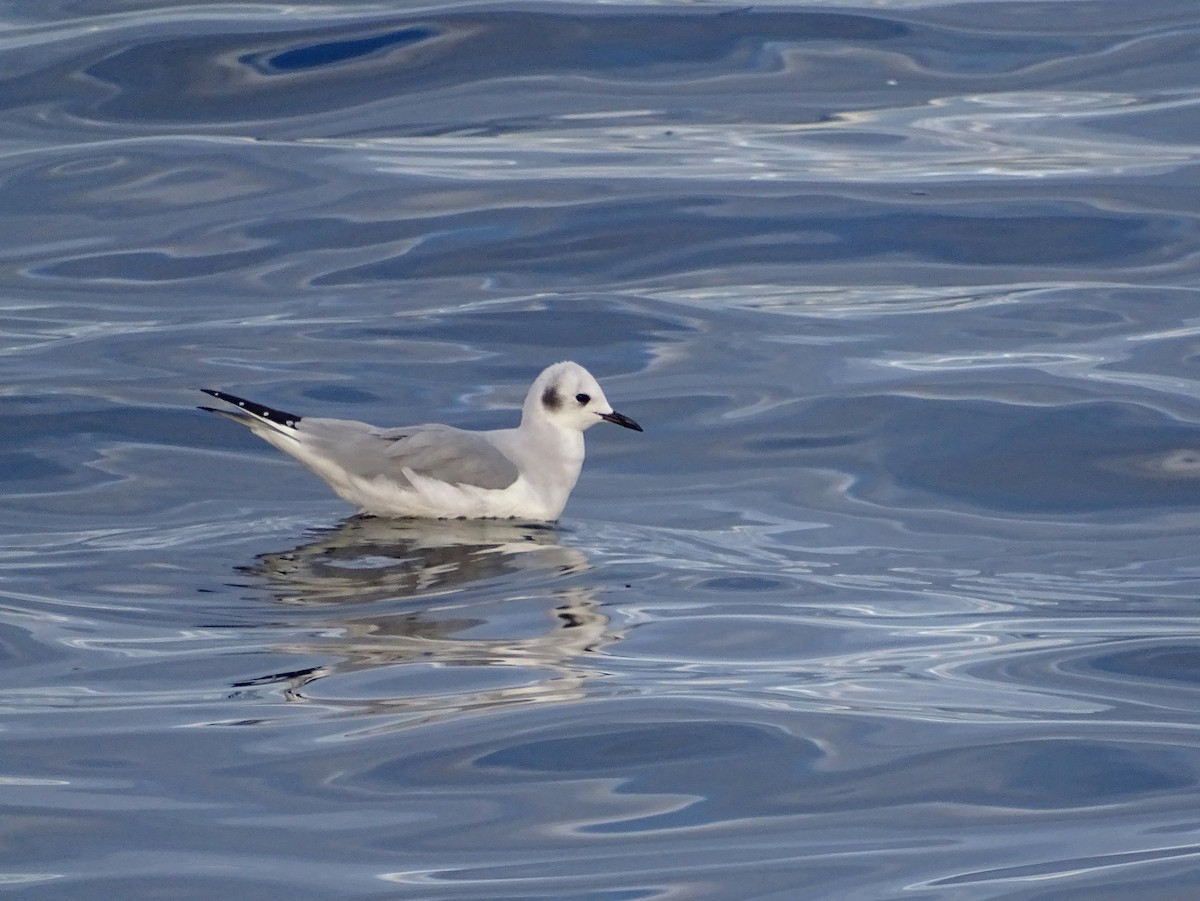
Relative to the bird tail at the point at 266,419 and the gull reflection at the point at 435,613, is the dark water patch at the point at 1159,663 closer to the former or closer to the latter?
the gull reflection at the point at 435,613

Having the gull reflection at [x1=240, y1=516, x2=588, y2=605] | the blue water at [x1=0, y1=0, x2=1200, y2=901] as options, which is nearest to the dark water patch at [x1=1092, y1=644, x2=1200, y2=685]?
the blue water at [x1=0, y1=0, x2=1200, y2=901]

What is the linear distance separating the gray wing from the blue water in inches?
9.0

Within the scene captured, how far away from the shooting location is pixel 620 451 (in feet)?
33.7

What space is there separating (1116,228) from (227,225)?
593cm

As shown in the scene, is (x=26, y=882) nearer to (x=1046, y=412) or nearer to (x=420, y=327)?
(x=1046, y=412)

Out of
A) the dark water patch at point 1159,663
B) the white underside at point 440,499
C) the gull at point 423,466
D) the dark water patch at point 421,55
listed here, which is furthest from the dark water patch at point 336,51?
the dark water patch at point 1159,663

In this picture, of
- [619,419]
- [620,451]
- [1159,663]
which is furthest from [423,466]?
[1159,663]

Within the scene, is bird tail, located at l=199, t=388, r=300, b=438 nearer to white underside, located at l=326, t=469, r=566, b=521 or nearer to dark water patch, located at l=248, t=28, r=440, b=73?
white underside, located at l=326, t=469, r=566, b=521

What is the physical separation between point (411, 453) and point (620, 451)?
5.74ft

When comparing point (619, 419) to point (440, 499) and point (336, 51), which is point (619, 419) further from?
point (336, 51)

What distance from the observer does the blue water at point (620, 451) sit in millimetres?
5250

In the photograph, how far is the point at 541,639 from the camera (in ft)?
22.3

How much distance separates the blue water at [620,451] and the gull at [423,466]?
0.43 feet

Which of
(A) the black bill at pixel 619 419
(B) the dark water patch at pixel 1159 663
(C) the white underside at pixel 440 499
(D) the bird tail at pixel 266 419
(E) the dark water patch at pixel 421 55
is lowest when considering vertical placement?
(B) the dark water patch at pixel 1159 663
